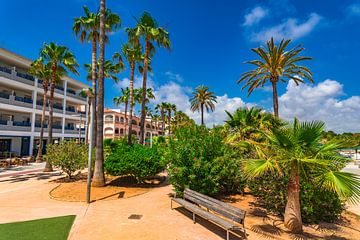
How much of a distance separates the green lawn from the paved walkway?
0.30m

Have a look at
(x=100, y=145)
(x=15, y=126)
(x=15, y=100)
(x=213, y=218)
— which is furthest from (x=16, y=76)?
(x=213, y=218)

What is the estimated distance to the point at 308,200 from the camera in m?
7.55

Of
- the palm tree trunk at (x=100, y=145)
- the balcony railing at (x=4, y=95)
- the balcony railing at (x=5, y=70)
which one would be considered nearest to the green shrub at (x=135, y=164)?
the palm tree trunk at (x=100, y=145)

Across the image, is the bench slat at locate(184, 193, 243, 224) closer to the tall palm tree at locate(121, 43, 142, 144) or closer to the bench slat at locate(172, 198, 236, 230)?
the bench slat at locate(172, 198, 236, 230)

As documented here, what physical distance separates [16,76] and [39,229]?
31.3 meters

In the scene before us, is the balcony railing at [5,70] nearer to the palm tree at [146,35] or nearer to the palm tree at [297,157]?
the palm tree at [146,35]


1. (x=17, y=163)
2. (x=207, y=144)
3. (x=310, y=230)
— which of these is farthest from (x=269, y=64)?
(x=17, y=163)

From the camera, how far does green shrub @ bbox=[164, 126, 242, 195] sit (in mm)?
9789

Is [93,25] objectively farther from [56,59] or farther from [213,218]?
[213,218]

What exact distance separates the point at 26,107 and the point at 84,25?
20277mm

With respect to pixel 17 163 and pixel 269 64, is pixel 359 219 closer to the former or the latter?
pixel 269 64

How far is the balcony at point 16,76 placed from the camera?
28.3 meters

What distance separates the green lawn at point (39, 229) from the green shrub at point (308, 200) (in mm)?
7125

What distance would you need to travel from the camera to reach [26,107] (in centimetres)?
3198
